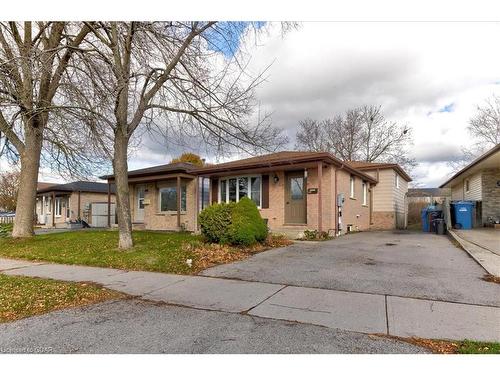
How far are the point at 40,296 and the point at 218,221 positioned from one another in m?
5.39

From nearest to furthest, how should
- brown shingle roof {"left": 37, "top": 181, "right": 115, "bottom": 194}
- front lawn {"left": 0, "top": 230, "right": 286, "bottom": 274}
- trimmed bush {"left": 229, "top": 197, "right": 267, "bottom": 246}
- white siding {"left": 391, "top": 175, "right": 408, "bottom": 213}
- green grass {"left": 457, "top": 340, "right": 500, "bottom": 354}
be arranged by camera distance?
green grass {"left": 457, "top": 340, "right": 500, "bottom": 354} < front lawn {"left": 0, "top": 230, "right": 286, "bottom": 274} < trimmed bush {"left": 229, "top": 197, "right": 267, "bottom": 246} < white siding {"left": 391, "top": 175, "right": 408, "bottom": 213} < brown shingle roof {"left": 37, "top": 181, "right": 115, "bottom": 194}

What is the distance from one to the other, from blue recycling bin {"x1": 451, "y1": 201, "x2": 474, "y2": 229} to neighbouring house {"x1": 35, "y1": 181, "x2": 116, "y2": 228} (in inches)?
884

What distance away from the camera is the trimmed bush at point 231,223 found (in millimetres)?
9898

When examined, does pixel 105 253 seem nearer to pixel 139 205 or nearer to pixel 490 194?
pixel 139 205

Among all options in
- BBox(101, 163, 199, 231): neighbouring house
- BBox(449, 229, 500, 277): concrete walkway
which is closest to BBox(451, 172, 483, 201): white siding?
BBox(449, 229, 500, 277): concrete walkway

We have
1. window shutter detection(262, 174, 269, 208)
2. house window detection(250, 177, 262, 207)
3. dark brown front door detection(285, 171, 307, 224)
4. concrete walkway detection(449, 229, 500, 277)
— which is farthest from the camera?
house window detection(250, 177, 262, 207)

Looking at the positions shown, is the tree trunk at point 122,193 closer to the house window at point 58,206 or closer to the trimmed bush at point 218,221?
the trimmed bush at point 218,221

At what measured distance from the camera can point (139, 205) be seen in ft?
66.6

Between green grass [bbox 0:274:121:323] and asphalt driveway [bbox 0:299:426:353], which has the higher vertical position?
asphalt driveway [bbox 0:299:426:353]

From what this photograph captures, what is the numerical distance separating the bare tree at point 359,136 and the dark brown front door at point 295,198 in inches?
918

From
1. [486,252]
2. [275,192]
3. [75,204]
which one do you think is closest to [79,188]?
[75,204]

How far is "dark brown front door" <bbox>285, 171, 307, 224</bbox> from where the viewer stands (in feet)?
45.3

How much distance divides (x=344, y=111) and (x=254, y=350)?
1412 inches

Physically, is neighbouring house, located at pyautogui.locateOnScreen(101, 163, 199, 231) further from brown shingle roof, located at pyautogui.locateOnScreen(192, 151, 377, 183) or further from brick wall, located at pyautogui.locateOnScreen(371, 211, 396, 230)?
brick wall, located at pyautogui.locateOnScreen(371, 211, 396, 230)
